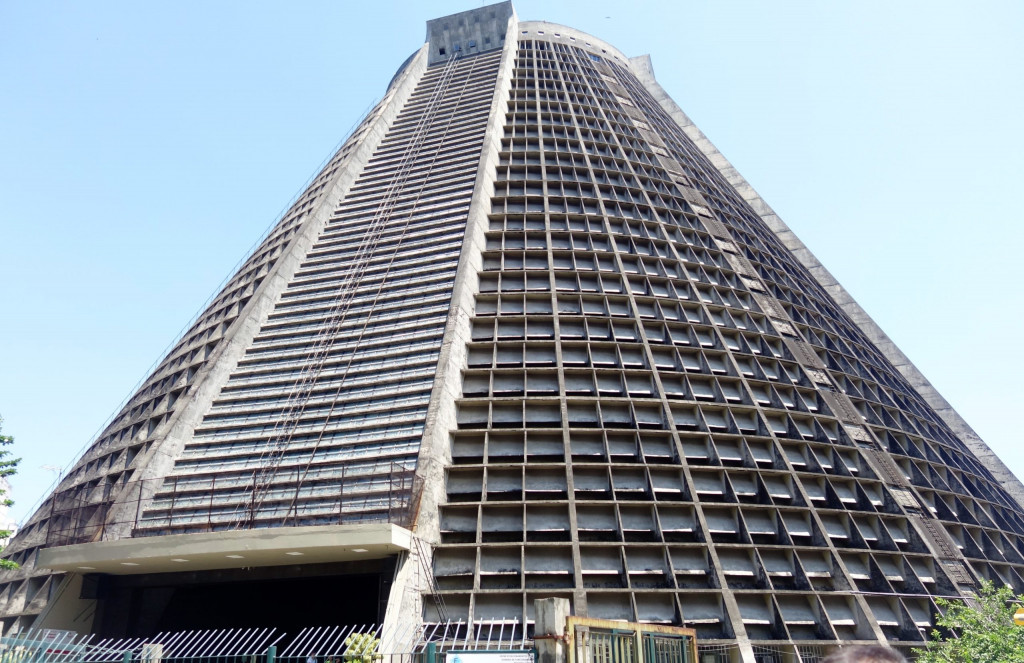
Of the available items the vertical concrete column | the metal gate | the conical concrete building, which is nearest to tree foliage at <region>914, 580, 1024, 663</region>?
the conical concrete building

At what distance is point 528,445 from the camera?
1681 centimetres

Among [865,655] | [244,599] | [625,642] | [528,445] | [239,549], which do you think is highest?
[528,445]

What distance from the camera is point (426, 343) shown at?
19.3 meters

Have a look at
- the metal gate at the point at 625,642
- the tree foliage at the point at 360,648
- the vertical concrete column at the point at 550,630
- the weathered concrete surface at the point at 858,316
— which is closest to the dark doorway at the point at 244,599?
the tree foliage at the point at 360,648

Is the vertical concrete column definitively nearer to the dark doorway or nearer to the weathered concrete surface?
the dark doorway

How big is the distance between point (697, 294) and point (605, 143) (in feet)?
32.8

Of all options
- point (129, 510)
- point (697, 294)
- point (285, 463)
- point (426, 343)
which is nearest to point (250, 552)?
point (285, 463)

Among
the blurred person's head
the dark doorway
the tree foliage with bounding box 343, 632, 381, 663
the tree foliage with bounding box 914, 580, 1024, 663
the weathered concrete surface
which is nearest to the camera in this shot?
the blurred person's head

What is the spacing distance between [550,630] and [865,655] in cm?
521

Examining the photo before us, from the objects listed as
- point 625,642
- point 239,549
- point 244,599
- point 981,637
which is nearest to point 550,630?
point 625,642

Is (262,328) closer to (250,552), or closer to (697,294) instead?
(250,552)

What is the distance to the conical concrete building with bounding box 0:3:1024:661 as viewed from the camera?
47.2ft

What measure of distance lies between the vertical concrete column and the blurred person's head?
493 centimetres

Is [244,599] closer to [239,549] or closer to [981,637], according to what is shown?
[239,549]
